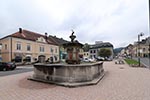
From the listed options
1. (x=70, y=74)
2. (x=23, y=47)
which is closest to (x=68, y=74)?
(x=70, y=74)

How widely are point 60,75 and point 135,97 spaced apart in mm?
4673

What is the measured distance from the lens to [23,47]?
111 ft

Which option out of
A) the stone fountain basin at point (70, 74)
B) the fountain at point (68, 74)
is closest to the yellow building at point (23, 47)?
the fountain at point (68, 74)

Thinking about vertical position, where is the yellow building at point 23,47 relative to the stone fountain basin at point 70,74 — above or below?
above

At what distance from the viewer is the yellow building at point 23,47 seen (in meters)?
30.8

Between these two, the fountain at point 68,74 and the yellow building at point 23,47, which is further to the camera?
the yellow building at point 23,47

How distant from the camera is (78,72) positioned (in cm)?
881

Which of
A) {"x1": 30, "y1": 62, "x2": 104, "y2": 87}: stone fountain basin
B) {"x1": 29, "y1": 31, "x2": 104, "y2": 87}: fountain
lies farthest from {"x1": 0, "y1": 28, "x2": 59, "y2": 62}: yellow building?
{"x1": 30, "y1": 62, "x2": 104, "y2": 87}: stone fountain basin

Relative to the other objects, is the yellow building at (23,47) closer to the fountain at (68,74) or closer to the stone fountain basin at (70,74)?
the fountain at (68,74)

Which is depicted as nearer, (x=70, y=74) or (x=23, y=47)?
(x=70, y=74)

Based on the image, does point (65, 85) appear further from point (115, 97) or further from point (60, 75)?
point (115, 97)

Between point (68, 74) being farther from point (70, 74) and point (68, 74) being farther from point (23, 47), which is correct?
point (23, 47)

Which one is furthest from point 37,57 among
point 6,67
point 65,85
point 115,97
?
point 115,97

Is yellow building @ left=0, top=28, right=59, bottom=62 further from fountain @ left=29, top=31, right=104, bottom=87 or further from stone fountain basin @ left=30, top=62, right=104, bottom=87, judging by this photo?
stone fountain basin @ left=30, top=62, right=104, bottom=87
